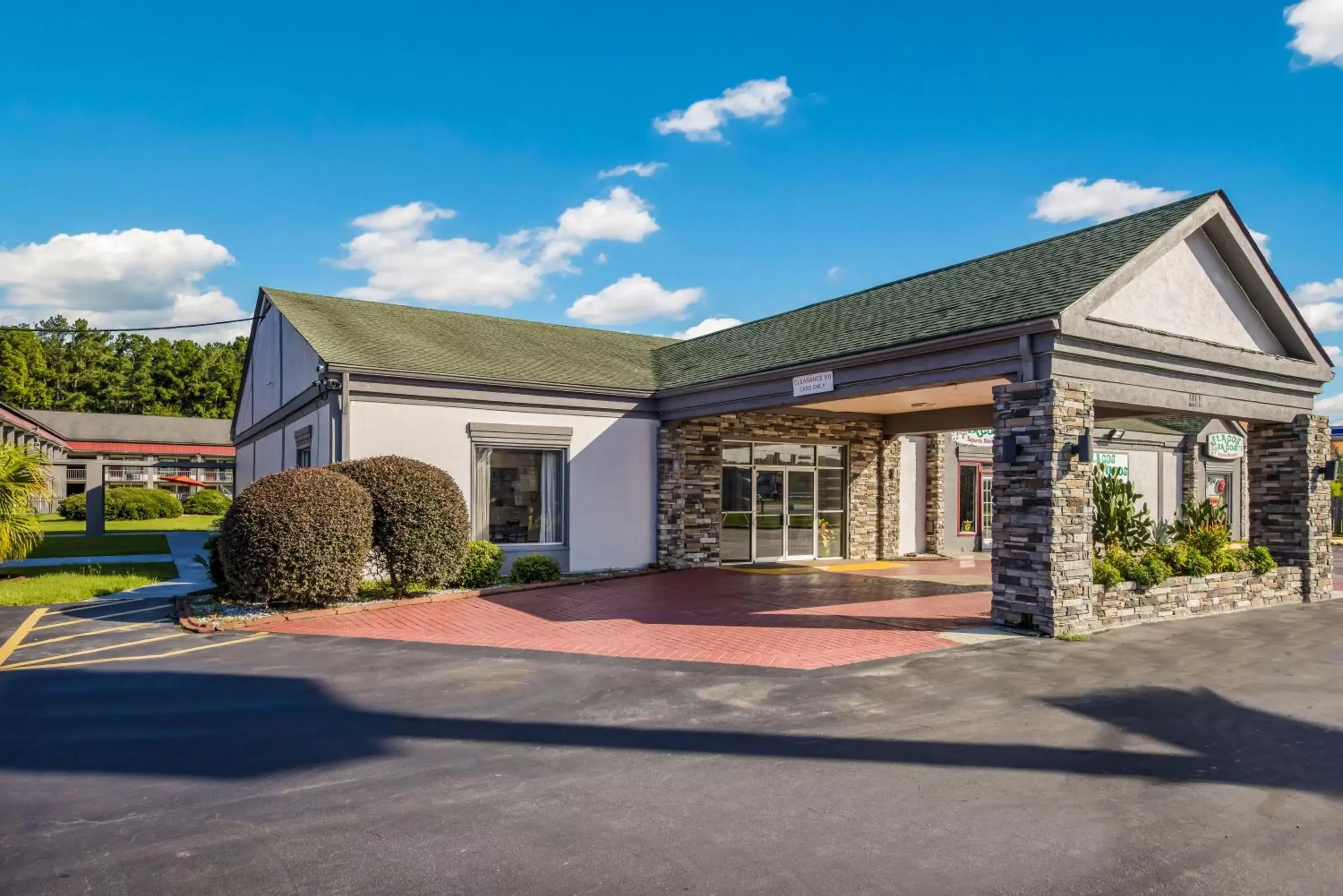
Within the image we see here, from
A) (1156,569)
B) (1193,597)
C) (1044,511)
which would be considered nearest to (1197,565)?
(1193,597)

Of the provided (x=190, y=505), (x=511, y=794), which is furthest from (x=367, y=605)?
(x=190, y=505)

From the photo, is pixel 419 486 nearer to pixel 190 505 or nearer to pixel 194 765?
pixel 194 765

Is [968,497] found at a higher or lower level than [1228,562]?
higher

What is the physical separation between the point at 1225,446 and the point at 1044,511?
77.8 ft

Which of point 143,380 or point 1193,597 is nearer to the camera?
point 1193,597

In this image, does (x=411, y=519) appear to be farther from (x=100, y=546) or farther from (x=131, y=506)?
(x=131, y=506)

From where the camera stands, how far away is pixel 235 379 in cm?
6469

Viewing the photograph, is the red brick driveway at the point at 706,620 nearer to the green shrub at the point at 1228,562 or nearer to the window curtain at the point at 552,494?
the window curtain at the point at 552,494

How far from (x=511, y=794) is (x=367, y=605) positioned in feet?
26.8

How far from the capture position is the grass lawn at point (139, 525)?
3158 centimetres

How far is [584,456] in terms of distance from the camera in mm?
17141

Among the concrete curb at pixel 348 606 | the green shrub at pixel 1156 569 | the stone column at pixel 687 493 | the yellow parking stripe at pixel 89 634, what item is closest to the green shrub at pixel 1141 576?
the green shrub at pixel 1156 569

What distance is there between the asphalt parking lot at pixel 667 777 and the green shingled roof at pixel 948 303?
16.2ft

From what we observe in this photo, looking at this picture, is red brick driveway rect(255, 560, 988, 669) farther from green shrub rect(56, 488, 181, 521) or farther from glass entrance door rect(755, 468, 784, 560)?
green shrub rect(56, 488, 181, 521)
